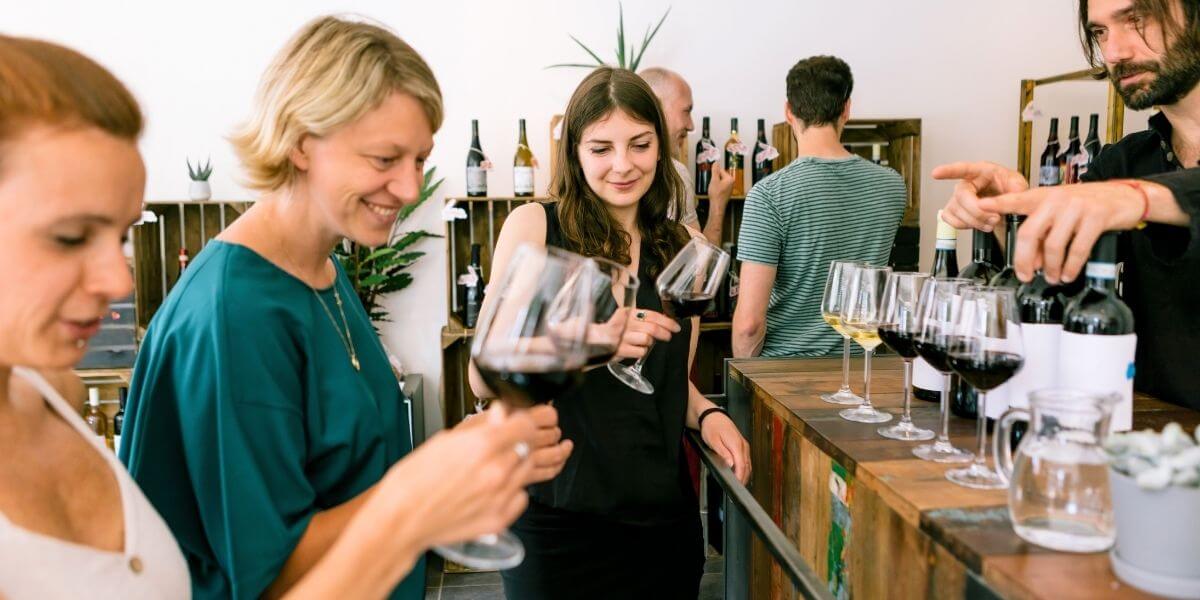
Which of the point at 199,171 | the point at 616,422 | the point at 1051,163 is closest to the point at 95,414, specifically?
the point at 199,171

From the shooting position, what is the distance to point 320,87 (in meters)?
1.08

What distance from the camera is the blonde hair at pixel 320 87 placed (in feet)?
3.53

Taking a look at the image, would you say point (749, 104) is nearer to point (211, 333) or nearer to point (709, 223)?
point (709, 223)

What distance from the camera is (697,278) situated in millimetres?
1571

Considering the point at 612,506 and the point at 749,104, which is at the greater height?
the point at 749,104

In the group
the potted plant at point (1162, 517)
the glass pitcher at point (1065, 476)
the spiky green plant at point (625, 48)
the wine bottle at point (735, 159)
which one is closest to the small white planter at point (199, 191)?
the spiky green plant at point (625, 48)

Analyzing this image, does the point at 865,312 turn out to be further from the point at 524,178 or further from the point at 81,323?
the point at 524,178

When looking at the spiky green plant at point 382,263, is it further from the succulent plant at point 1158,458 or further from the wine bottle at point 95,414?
the succulent plant at point 1158,458

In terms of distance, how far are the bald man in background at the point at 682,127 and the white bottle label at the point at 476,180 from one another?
0.98 m

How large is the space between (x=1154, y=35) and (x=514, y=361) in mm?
1545

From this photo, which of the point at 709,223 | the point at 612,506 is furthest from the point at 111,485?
the point at 709,223

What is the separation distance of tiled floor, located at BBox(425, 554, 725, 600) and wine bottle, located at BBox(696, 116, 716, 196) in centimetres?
191

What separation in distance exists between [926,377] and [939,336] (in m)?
0.39

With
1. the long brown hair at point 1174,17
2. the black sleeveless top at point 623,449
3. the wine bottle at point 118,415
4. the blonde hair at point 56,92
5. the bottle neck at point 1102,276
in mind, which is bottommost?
the wine bottle at point 118,415
